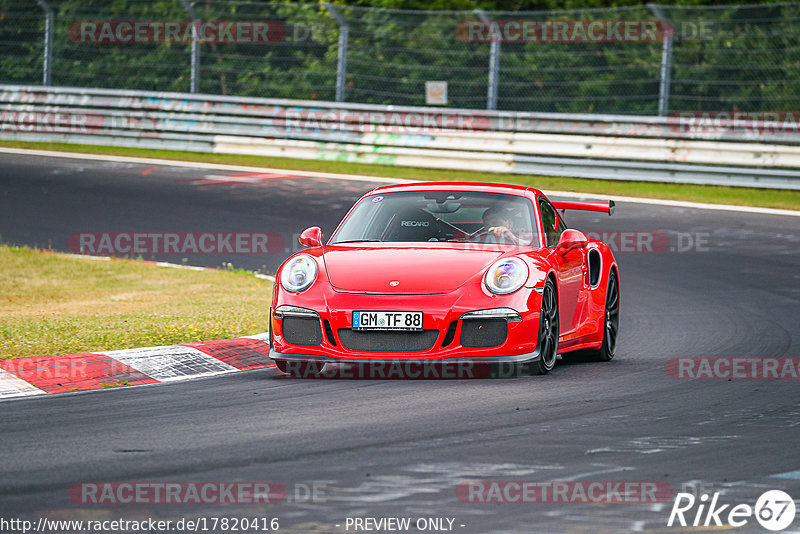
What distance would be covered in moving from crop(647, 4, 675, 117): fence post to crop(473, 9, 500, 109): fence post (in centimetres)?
261

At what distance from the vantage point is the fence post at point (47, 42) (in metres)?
25.6

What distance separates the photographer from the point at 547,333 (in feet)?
28.4

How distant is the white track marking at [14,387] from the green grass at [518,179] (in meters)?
13.9

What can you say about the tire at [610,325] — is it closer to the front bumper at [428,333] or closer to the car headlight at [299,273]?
the front bumper at [428,333]

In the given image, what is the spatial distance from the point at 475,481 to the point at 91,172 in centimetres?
1808

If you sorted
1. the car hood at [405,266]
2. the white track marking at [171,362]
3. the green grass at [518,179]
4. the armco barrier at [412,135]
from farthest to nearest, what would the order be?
the armco barrier at [412,135] → the green grass at [518,179] → the white track marking at [171,362] → the car hood at [405,266]

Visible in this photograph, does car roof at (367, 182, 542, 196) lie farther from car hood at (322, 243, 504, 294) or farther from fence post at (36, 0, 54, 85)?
fence post at (36, 0, 54, 85)

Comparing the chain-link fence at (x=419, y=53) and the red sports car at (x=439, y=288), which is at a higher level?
the chain-link fence at (x=419, y=53)

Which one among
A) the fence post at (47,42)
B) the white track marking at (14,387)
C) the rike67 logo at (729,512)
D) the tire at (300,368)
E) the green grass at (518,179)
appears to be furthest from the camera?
the fence post at (47,42)

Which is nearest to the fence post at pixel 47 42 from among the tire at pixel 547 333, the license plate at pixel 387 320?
the tire at pixel 547 333

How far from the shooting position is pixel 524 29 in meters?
22.5

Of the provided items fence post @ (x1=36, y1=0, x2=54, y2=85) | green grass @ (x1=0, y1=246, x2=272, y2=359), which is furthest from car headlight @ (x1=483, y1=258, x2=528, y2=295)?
fence post @ (x1=36, y1=0, x2=54, y2=85)

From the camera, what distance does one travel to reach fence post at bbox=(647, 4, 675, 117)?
21.2 metres

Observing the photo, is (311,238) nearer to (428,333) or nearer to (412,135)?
(428,333)
